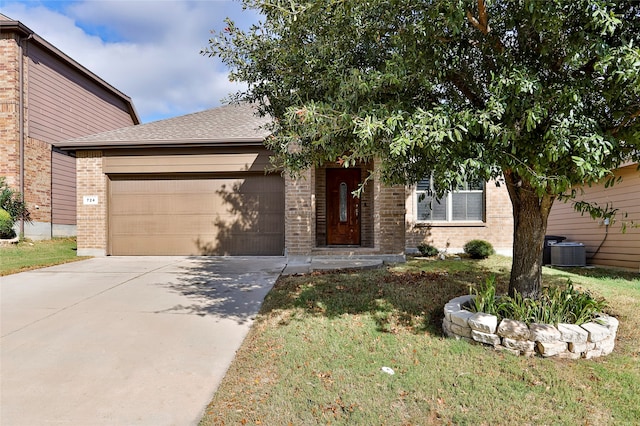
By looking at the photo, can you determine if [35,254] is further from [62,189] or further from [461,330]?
[461,330]

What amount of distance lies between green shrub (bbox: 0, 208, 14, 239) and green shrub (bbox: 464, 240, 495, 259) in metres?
13.0

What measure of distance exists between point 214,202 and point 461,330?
24.9 ft

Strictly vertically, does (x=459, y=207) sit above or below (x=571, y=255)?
above

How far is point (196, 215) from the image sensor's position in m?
9.73

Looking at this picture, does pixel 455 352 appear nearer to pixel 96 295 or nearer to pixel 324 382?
pixel 324 382

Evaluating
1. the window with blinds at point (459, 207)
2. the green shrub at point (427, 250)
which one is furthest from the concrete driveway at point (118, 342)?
the window with blinds at point (459, 207)

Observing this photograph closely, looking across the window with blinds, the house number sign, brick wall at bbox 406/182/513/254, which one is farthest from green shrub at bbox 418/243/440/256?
the house number sign

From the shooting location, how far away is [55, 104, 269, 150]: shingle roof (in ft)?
30.1

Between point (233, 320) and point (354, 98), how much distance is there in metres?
3.12

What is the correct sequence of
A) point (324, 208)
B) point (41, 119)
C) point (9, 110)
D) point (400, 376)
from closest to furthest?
point (400, 376)
point (324, 208)
point (9, 110)
point (41, 119)

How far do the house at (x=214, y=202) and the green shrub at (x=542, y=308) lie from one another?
527 cm

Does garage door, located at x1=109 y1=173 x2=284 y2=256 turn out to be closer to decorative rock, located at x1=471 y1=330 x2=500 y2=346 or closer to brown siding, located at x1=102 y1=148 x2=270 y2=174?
brown siding, located at x1=102 y1=148 x2=270 y2=174

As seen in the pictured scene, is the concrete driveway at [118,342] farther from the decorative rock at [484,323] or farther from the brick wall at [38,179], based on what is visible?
the brick wall at [38,179]

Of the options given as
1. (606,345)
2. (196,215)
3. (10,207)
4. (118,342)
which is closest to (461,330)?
A: (606,345)
